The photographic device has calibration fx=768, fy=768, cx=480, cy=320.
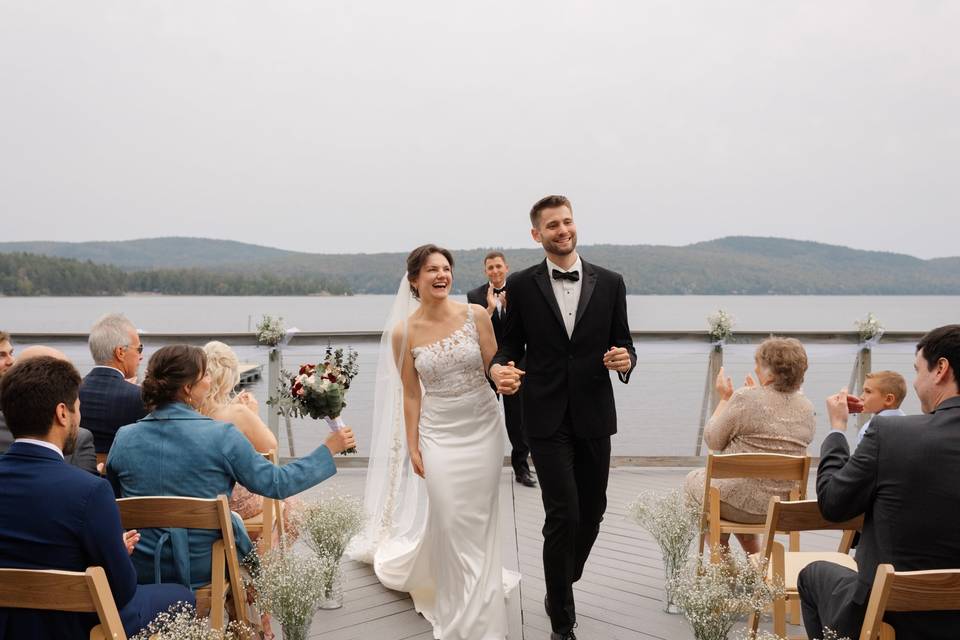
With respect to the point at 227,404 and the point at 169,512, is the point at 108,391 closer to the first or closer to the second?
the point at 227,404

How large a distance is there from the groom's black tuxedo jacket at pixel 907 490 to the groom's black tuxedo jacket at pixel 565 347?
1.34 m

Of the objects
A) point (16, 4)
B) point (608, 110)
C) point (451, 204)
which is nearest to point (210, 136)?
point (16, 4)

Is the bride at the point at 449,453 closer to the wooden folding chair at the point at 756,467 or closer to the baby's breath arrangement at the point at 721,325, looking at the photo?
the wooden folding chair at the point at 756,467

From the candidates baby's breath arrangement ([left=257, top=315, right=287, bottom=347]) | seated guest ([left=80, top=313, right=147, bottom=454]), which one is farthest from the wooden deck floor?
baby's breath arrangement ([left=257, top=315, right=287, bottom=347])

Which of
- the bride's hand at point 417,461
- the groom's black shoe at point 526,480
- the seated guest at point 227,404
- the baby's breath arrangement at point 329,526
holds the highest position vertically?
the seated guest at point 227,404

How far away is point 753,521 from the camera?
402cm

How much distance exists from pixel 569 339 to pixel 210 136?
4856 cm

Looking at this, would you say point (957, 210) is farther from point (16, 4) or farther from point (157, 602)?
point (157, 602)

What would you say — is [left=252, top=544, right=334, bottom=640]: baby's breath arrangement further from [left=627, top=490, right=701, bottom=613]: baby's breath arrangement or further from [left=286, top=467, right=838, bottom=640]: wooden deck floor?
[left=627, top=490, right=701, bottom=613]: baby's breath arrangement

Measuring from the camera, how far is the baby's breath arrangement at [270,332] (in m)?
7.40

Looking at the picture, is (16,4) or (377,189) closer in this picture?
(16,4)

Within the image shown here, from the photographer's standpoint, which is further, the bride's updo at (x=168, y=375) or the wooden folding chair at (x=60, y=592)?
the bride's updo at (x=168, y=375)

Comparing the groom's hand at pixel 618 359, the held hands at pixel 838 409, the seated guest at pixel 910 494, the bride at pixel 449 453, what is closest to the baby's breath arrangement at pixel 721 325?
the bride at pixel 449 453

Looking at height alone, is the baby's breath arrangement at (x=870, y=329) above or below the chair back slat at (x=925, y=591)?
above
